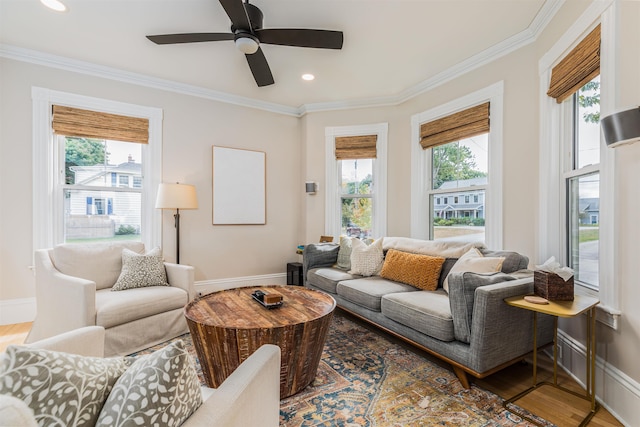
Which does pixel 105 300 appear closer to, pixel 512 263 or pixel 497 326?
pixel 497 326

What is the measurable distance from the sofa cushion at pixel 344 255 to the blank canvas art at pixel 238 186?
4.41 feet

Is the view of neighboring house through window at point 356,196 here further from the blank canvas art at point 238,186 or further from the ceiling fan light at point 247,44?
the ceiling fan light at point 247,44

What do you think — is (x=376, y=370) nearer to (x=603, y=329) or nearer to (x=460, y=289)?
(x=460, y=289)

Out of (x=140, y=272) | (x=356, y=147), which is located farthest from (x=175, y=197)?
(x=356, y=147)

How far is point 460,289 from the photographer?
78.6 inches

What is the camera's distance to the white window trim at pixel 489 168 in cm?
304

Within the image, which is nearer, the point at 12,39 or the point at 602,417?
the point at 602,417

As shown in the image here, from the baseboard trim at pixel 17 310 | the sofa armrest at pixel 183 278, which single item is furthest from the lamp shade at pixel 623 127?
the baseboard trim at pixel 17 310

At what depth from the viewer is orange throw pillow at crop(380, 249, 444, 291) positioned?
282 cm

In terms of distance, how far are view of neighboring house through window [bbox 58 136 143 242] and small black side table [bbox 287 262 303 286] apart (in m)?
1.99

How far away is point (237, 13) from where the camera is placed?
6.71ft

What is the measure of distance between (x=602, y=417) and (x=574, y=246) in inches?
45.8

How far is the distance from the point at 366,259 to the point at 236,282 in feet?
6.48

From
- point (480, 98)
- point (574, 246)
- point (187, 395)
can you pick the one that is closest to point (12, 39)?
point (187, 395)
